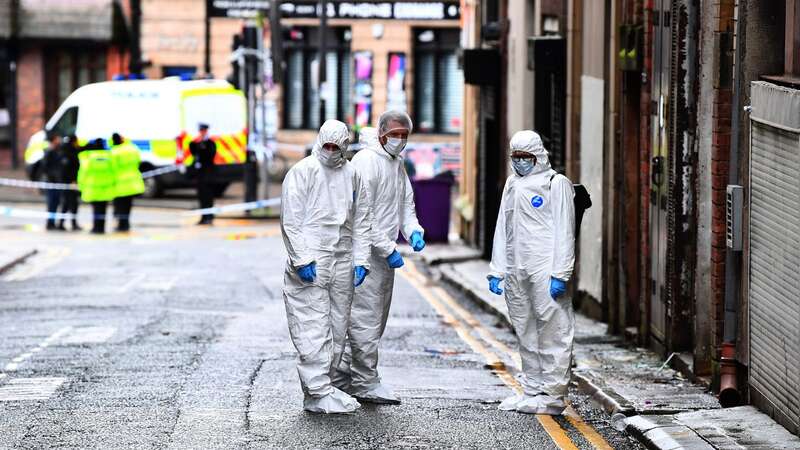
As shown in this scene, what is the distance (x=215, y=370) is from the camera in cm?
1278

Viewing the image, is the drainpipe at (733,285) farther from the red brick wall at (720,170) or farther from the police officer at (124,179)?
the police officer at (124,179)

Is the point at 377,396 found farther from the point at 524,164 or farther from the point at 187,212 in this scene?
the point at 187,212

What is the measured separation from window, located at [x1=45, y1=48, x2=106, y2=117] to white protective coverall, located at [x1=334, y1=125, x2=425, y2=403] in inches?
1282

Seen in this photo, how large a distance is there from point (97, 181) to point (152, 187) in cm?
561

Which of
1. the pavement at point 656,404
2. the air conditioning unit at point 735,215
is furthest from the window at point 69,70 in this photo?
the air conditioning unit at point 735,215

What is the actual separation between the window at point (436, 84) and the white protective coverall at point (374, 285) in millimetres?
→ 30351

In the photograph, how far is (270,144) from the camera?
41281mm

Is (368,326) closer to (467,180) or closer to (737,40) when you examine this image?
(737,40)

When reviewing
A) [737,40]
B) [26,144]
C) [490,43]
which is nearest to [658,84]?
[737,40]

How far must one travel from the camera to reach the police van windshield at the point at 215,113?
3478cm

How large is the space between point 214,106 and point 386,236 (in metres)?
24.0

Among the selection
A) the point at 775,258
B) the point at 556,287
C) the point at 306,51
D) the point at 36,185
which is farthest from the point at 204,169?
the point at 775,258

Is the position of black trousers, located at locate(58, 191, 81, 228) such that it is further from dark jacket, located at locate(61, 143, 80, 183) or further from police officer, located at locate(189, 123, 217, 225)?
police officer, located at locate(189, 123, 217, 225)

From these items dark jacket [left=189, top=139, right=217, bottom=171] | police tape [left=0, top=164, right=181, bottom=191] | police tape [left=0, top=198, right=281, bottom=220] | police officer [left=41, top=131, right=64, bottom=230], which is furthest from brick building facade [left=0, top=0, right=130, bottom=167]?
dark jacket [left=189, top=139, right=217, bottom=171]
